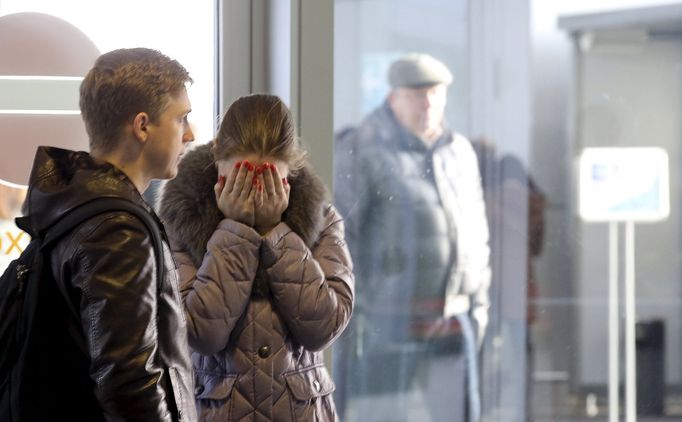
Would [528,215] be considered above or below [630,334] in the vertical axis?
above

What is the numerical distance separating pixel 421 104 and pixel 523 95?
1.52 feet

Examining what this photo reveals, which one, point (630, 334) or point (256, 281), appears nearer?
point (256, 281)

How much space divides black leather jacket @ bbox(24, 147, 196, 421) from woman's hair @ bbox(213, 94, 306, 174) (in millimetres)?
664

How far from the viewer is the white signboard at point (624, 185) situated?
4.82 metres

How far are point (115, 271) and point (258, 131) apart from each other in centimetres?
86

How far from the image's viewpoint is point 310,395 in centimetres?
278

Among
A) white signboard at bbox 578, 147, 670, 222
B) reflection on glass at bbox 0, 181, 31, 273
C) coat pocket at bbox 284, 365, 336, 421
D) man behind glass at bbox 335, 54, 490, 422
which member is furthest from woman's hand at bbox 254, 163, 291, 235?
white signboard at bbox 578, 147, 670, 222

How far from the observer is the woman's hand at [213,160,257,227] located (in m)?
2.78

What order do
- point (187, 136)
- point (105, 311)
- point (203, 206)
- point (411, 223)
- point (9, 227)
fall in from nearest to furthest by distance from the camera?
point (105, 311), point (187, 136), point (203, 206), point (9, 227), point (411, 223)

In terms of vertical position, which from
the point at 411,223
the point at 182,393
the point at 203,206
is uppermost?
the point at 203,206

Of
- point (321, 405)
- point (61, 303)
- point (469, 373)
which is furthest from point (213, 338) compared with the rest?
point (469, 373)

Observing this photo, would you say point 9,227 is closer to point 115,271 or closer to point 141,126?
point 141,126

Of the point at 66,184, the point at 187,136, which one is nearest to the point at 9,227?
the point at 187,136

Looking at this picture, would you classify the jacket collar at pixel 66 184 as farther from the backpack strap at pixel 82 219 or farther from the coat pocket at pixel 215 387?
the coat pocket at pixel 215 387
